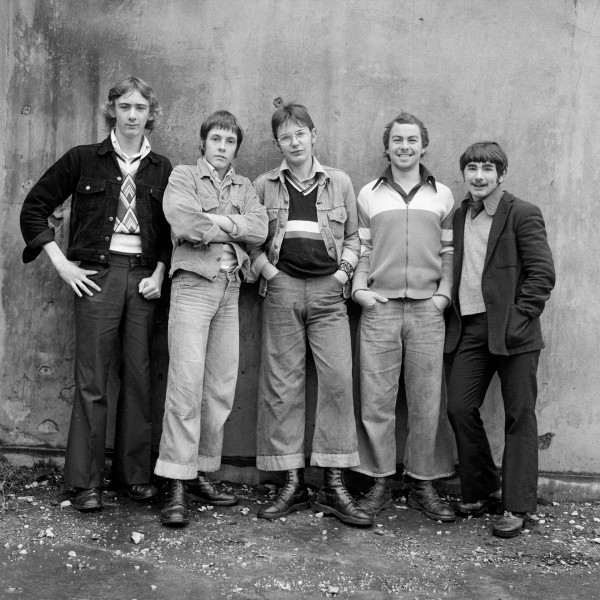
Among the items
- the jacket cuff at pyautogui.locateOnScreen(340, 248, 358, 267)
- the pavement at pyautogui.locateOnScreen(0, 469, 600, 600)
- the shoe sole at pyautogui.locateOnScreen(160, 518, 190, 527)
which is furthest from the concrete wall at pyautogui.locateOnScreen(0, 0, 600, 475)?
the shoe sole at pyautogui.locateOnScreen(160, 518, 190, 527)

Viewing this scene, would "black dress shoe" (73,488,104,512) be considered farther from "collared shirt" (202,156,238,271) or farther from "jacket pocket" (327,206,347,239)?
"jacket pocket" (327,206,347,239)

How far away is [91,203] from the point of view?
441 cm

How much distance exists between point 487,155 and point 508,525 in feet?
6.98

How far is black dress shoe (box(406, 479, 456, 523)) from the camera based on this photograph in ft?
14.6

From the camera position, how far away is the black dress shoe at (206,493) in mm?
4543

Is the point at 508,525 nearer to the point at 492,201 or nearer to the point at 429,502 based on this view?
the point at 429,502

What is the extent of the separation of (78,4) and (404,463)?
3.66 metres

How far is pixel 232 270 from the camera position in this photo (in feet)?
14.5

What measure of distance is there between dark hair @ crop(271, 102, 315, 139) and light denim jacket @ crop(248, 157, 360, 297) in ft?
0.77

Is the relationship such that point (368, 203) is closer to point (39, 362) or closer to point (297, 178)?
point (297, 178)

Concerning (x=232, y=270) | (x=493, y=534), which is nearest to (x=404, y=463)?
(x=493, y=534)

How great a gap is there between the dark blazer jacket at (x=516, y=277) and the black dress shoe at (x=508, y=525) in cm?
93

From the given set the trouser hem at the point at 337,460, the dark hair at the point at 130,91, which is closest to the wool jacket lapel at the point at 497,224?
the trouser hem at the point at 337,460

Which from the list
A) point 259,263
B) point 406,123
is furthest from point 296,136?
point 259,263
